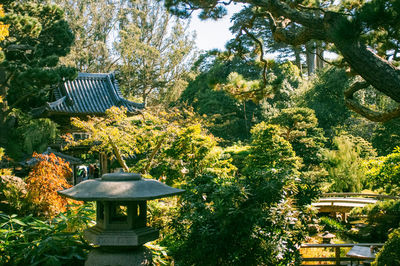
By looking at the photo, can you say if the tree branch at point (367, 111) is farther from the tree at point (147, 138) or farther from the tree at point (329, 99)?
the tree at point (329, 99)

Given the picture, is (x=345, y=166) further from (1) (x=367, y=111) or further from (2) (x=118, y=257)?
(2) (x=118, y=257)

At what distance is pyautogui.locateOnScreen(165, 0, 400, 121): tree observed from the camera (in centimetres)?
310

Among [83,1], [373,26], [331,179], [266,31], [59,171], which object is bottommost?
[331,179]

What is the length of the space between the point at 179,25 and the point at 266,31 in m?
6.31

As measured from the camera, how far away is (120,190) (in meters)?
3.87

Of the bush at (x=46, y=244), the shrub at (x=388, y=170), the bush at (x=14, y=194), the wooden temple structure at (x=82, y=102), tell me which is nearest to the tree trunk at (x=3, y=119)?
the wooden temple structure at (x=82, y=102)

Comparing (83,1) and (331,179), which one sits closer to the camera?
(331,179)

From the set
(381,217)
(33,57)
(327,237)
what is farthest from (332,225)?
(33,57)

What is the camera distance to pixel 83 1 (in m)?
24.2

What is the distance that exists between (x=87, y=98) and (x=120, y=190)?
440 inches

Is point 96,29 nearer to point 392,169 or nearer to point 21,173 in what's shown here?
point 21,173

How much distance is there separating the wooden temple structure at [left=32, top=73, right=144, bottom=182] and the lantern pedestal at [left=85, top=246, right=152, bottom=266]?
8.58 metres

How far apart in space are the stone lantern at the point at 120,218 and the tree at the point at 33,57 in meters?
7.59

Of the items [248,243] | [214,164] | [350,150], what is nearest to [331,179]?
[350,150]
